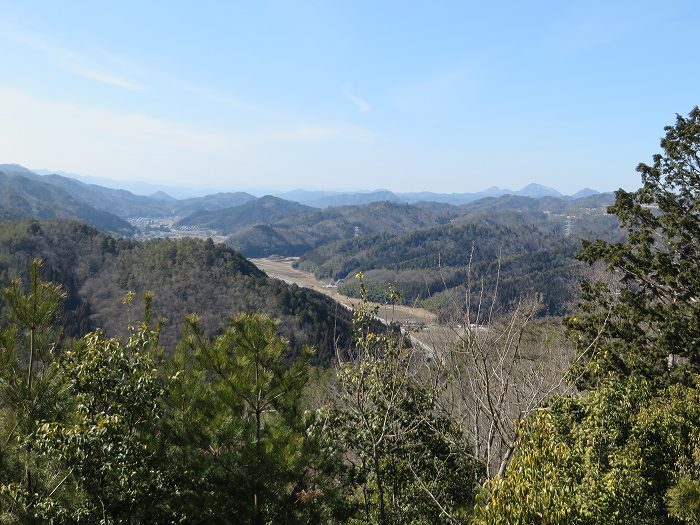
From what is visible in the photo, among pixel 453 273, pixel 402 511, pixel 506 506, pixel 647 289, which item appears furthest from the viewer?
pixel 453 273

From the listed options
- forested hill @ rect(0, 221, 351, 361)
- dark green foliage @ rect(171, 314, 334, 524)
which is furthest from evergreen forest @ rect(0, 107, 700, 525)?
forested hill @ rect(0, 221, 351, 361)

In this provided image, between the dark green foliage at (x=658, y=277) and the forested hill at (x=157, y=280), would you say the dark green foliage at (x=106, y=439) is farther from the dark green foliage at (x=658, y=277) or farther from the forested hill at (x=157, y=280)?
the forested hill at (x=157, y=280)

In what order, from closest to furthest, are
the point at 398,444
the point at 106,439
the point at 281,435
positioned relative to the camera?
the point at 106,439 < the point at 281,435 < the point at 398,444

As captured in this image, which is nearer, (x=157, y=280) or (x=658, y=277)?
(x=658, y=277)

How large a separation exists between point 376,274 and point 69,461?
550ft

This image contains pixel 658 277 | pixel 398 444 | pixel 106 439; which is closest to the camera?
pixel 106 439

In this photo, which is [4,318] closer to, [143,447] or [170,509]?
[143,447]

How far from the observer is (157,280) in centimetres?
8381

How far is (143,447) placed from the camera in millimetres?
5680

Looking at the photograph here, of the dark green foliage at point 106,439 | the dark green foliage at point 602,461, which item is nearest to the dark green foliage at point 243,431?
the dark green foliage at point 106,439

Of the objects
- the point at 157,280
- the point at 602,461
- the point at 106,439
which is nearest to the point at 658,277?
the point at 602,461

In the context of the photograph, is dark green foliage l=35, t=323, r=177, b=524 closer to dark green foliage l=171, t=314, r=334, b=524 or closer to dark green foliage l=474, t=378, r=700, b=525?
dark green foliage l=171, t=314, r=334, b=524

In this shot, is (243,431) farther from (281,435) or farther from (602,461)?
(602,461)

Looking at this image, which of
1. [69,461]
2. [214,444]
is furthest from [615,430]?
[69,461]
